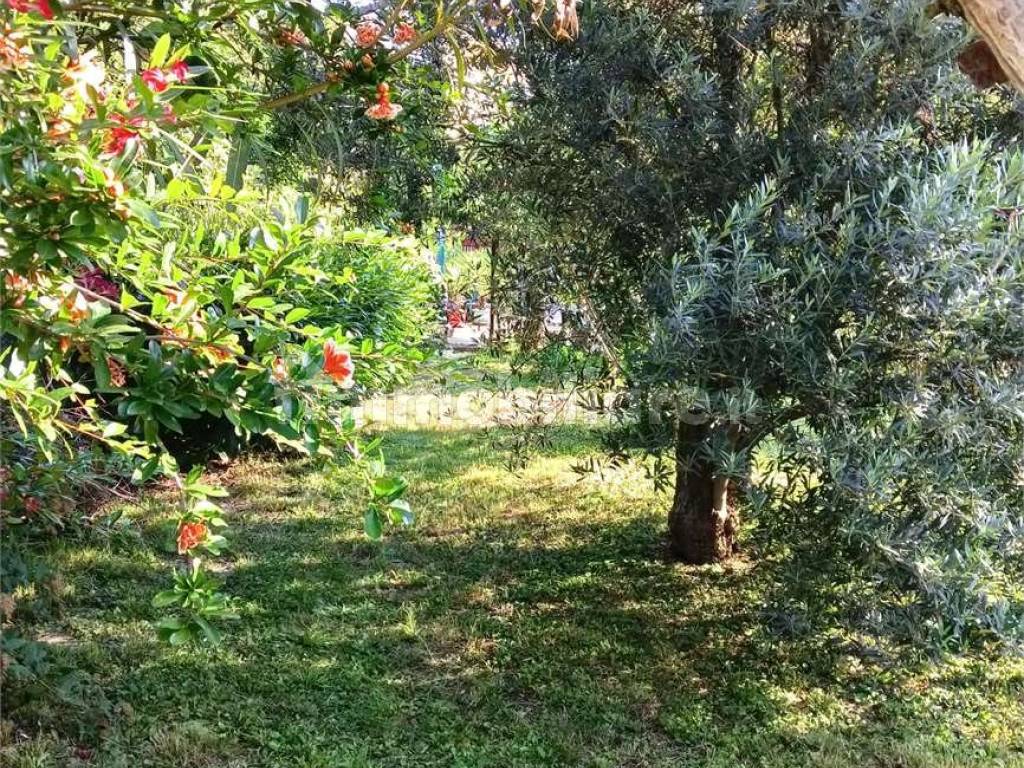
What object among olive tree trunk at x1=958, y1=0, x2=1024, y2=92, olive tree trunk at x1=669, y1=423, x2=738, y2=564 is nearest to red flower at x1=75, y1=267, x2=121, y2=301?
olive tree trunk at x1=958, y1=0, x2=1024, y2=92

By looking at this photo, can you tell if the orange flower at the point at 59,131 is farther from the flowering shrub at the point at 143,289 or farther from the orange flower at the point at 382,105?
the orange flower at the point at 382,105

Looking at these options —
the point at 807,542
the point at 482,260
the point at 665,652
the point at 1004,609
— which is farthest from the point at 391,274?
the point at 1004,609

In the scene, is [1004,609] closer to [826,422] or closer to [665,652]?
[826,422]

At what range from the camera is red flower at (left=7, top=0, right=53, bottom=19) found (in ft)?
3.61

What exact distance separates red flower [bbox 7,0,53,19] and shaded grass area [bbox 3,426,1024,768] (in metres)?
2.58

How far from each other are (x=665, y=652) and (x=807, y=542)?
1.20 meters

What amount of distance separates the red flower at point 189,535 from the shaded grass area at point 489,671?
1883 millimetres

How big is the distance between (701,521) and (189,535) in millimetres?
3752

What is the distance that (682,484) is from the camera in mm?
4699

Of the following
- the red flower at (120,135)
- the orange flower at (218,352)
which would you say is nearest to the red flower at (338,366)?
the orange flower at (218,352)

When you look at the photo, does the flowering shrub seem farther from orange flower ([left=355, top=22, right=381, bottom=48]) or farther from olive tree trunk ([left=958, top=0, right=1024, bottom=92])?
olive tree trunk ([left=958, top=0, right=1024, bottom=92])

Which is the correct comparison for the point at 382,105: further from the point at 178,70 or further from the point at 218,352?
the point at 218,352

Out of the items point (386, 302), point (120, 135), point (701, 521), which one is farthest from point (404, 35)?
point (386, 302)

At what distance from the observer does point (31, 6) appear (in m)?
1.14
